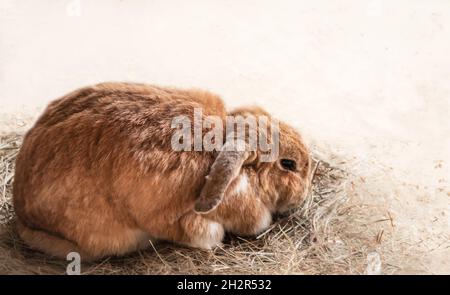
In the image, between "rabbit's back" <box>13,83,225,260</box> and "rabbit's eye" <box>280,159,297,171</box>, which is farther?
"rabbit's eye" <box>280,159,297,171</box>

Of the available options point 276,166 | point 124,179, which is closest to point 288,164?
point 276,166

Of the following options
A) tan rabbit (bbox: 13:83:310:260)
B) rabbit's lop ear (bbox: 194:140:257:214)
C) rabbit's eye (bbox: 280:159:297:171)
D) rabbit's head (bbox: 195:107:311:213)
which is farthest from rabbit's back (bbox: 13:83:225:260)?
rabbit's eye (bbox: 280:159:297:171)

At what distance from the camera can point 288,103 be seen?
419cm

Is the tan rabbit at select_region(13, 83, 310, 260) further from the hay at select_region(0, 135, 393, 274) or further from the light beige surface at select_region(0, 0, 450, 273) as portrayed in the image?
the light beige surface at select_region(0, 0, 450, 273)

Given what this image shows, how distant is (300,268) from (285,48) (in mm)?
2135

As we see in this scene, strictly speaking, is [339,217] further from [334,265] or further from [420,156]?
[420,156]

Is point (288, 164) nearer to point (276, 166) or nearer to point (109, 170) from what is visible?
point (276, 166)

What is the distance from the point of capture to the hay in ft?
9.37

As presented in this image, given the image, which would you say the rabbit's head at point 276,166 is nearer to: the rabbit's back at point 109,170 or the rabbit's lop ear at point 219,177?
the rabbit's lop ear at point 219,177

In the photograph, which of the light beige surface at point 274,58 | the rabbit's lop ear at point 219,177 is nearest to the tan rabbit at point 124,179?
the rabbit's lop ear at point 219,177

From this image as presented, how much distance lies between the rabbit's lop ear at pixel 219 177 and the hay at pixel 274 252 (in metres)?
0.39

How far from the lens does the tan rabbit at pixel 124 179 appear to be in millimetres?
2729

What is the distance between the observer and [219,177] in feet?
8.78

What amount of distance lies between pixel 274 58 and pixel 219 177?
2033 mm
